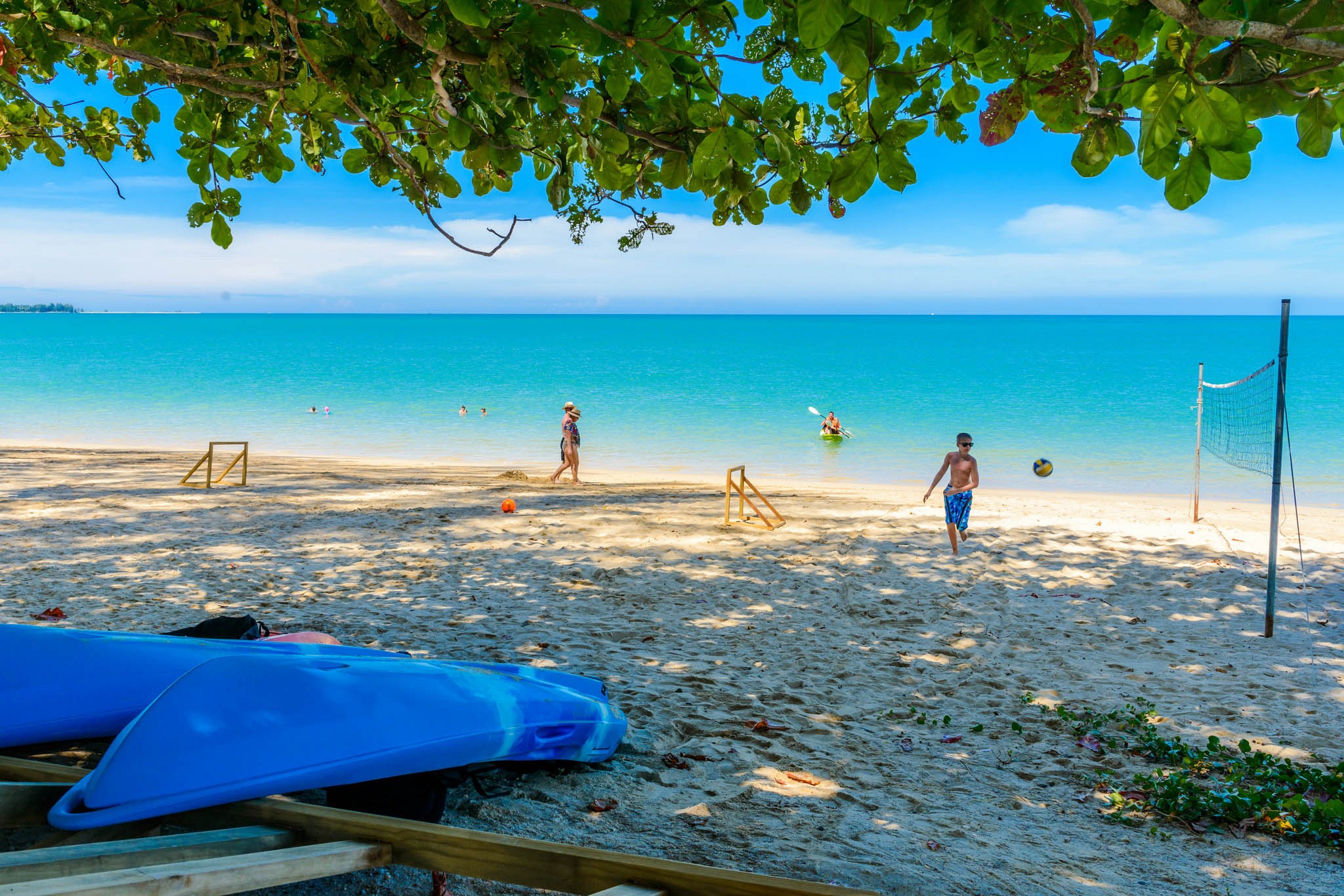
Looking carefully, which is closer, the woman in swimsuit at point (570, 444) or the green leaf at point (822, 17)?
the green leaf at point (822, 17)

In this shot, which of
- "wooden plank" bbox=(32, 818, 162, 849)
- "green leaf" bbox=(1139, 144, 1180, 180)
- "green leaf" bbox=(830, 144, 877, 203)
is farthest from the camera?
"wooden plank" bbox=(32, 818, 162, 849)

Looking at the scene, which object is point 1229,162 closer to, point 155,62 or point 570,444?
point 155,62

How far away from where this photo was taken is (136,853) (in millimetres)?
2428

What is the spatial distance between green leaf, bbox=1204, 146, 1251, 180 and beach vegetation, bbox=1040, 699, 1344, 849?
10.5 feet

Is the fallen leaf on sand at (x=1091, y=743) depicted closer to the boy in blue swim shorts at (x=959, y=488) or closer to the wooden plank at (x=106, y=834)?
the wooden plank at (x=106, y=834)

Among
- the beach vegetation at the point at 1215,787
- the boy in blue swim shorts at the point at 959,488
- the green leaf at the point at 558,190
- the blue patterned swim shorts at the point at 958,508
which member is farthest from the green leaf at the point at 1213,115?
the blue patterned swim shorts at the point at 958,508

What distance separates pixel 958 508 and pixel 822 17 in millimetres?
9338

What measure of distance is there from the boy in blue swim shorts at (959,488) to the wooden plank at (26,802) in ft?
30.6

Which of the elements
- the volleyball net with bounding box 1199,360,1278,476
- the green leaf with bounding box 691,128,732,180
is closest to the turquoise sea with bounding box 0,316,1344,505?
the volleyball net with bounding box 1199,360,1278,476

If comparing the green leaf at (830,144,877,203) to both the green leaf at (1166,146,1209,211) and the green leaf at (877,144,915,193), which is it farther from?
the green leaf at (1166,146,1209,211)

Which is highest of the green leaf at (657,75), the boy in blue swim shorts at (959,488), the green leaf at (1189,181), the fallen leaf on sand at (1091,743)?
the green leaf at (657,75)

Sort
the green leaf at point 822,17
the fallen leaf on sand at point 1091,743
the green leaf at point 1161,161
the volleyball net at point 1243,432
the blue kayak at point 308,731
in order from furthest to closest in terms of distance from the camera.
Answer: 1. the volleyball net at point 1243,432
2. the fallen leaf on sand at point 1091,743
3. the blue kayak at point 308,731
4. the green leaf at point 1161,161
5. the green leaf at point 822,17

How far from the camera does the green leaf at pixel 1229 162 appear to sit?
7.42 ft

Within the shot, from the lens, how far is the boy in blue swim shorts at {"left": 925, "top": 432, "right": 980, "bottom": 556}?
411 inches
